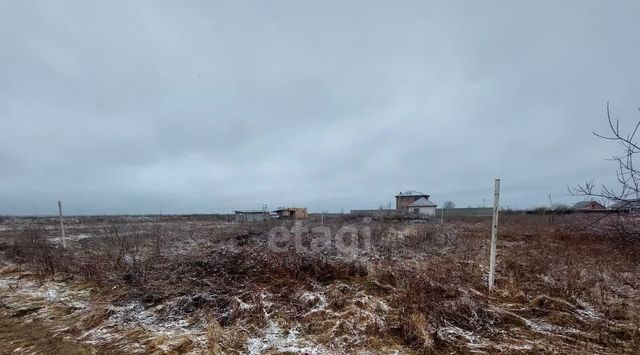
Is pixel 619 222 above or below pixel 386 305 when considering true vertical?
above

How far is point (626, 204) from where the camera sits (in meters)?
2.77

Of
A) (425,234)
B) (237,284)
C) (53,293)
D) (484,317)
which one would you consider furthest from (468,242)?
(53,293)

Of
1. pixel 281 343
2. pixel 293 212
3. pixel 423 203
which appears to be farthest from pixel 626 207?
pixel 423 203

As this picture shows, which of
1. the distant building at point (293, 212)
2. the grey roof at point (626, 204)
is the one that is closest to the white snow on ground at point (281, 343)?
the grey roof at point (626, 204)

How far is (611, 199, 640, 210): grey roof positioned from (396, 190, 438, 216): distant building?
1792 inches

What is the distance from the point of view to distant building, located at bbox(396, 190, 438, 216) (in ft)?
156

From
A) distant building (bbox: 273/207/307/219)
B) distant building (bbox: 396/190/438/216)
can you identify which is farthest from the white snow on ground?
distant building (bbox: 396/190/438/216)

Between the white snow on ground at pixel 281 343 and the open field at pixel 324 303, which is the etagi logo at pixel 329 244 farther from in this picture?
the white snow on ground at pixel 281 343

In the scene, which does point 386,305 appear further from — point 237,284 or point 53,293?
point 53,293

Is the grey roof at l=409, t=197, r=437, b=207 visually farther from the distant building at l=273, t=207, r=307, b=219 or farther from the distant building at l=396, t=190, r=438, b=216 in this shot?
the distant building at l=273, t=207, r=307, b=219

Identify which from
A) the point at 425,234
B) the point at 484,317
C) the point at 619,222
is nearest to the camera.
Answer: the point at 619,222

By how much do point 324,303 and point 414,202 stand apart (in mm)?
47478

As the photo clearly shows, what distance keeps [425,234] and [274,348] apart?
944cm

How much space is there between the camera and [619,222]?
2852mm
